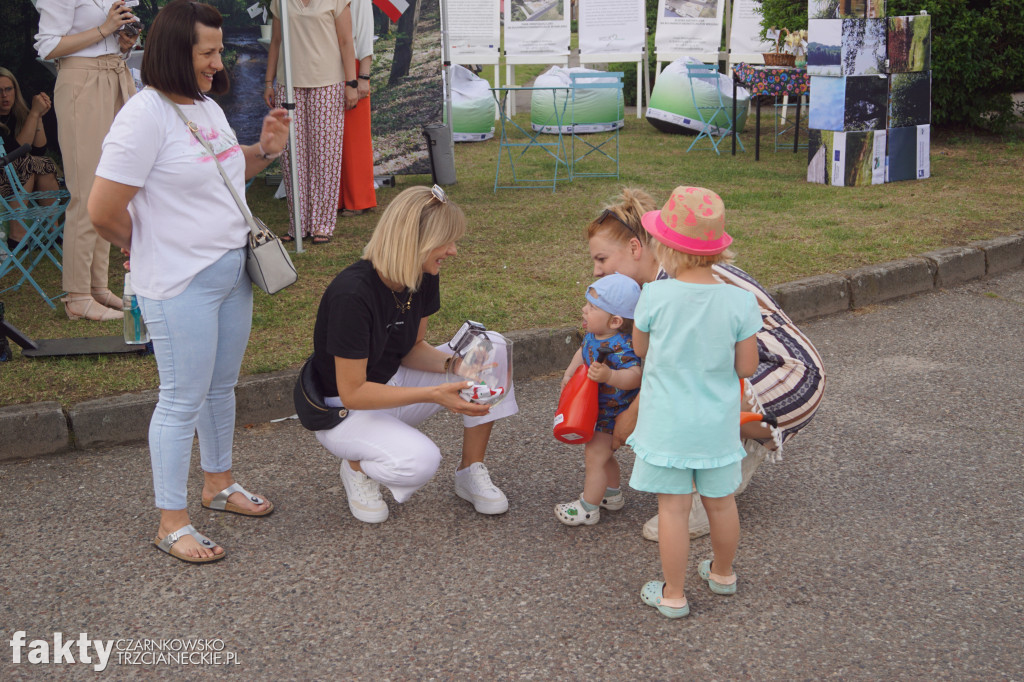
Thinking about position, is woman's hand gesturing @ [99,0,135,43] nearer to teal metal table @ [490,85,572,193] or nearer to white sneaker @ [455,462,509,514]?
white sneaker @ [455,462,509,514]

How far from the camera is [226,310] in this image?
3205 mm

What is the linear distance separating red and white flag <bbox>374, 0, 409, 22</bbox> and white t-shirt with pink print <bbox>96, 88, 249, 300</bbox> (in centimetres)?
596

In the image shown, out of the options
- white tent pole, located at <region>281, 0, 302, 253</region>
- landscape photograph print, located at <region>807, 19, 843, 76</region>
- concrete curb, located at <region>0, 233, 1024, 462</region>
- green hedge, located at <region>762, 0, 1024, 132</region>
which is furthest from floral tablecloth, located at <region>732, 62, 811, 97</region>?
white tent pole, located at <region>281, 0, 302, 253</region>

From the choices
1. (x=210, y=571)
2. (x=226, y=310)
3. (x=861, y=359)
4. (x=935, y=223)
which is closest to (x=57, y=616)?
(x=210, y=571)

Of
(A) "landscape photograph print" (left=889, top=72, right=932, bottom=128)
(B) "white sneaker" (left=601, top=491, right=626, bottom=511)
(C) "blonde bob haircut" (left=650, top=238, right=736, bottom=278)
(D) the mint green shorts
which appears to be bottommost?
(B) "white sneaker" (left=601, top=491, right=626, bottom=511)

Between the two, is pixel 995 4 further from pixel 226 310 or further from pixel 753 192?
pixel 226 310

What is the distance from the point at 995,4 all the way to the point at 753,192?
4345 mm

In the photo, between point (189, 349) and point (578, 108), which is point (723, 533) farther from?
point (578, 108)

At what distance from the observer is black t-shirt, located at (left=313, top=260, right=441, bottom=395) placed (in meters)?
3.06

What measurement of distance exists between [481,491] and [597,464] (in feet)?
1.52

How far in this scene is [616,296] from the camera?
3.09 metres

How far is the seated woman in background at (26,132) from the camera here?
267 inches

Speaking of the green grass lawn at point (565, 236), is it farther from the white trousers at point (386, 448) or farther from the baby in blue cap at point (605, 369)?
the baby in blue cap at point (605, 369)

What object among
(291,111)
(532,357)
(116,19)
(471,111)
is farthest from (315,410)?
(471,111)
